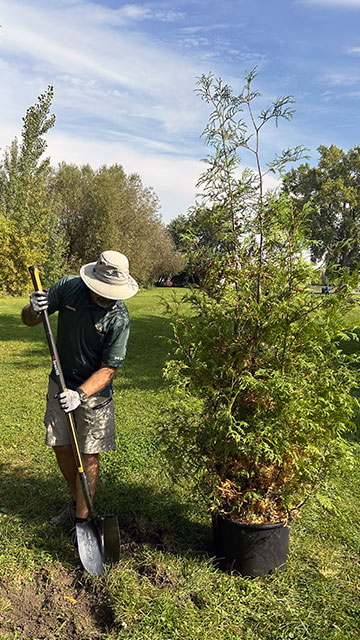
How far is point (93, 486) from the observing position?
11.8 ft

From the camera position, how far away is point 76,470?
142 inches

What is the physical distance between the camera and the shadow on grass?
3484 millimetres

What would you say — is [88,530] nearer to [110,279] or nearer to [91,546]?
[91,546]

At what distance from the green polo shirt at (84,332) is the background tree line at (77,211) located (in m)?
22.5

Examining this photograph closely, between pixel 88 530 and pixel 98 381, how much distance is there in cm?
103

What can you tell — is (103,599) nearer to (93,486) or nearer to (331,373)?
(93,486)

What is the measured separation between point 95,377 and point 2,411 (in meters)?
3.99

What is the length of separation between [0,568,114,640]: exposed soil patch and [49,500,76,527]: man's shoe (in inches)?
22.2

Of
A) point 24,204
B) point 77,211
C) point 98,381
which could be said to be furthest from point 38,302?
point 77,211

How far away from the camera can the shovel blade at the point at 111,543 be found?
3.24 m

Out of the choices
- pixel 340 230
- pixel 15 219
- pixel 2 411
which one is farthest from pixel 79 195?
pixel 2 411

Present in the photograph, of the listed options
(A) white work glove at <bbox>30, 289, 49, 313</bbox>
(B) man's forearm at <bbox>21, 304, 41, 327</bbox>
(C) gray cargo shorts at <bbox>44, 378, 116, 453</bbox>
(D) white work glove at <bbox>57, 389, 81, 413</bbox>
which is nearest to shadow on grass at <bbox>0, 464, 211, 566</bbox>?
(C) gray cargo shorts at <bbox>44, 378, 116, 453</bbox>

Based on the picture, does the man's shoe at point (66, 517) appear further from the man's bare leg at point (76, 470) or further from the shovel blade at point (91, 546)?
the shovel blade at point (91, 546)

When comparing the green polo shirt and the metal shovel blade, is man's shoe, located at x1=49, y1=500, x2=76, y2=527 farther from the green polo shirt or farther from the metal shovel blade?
the green polo shirt
